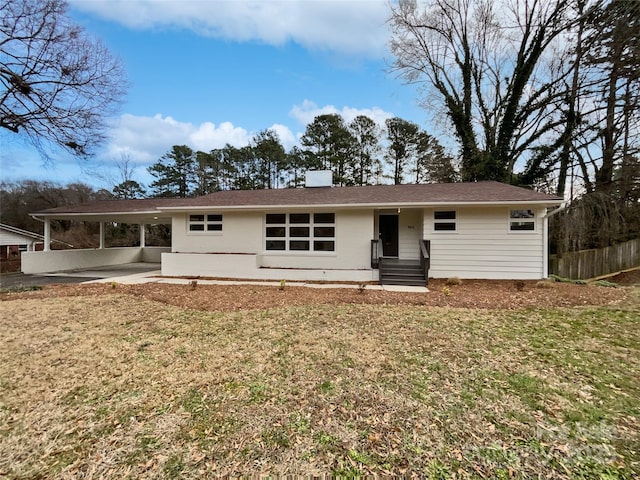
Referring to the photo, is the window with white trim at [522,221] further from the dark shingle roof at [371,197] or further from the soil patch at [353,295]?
the soil patch at [353,295]

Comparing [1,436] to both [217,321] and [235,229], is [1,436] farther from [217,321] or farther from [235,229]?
[235,229]

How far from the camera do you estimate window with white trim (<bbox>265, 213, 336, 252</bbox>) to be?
1100 cm

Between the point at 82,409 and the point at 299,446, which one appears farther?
the point at 82,409

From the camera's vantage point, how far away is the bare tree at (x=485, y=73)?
16781mm

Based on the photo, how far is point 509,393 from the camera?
3.13 m

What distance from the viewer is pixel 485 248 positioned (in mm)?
10008

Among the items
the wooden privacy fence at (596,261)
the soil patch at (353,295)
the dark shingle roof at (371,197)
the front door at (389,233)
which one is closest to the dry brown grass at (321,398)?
the soil patch at (353,295)

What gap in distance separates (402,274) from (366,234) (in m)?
1.90

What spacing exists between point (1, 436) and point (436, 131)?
23507mm

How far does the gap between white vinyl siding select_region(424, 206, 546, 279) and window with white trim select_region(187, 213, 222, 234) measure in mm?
8049

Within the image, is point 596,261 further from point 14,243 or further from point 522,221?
point 14,243

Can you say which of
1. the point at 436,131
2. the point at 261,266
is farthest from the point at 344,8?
the point at 436,131

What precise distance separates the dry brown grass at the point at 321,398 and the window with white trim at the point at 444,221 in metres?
5.10

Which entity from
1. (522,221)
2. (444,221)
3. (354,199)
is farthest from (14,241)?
(522,221)
